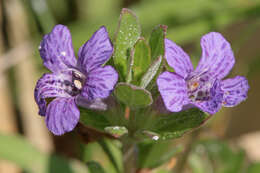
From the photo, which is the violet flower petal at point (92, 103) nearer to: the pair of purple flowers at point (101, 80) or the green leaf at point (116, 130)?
the pair of purple flowers at point (101, 80)

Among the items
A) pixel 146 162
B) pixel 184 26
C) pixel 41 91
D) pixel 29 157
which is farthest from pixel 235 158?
pixel 41 91

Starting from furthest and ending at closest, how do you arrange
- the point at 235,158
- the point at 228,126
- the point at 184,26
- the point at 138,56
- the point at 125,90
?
the point at 228,126
the point at 184,26
the point at 235,158
the point at 138,56
the point at 125,90

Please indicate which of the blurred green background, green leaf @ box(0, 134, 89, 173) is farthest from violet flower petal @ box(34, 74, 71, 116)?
the blurred green background

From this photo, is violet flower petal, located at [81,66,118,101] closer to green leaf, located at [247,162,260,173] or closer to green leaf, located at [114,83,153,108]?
green leaf, located at [114,83,153,108]

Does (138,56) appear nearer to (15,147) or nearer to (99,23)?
(15,147)

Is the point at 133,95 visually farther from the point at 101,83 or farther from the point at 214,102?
the point at 214,102

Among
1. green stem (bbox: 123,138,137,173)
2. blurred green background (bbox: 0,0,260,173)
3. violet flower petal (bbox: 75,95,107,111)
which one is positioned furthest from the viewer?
blurred green background (bbox: 0,0,260,173)

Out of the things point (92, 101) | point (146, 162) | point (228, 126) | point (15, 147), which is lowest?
point (228, 126)
